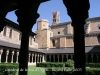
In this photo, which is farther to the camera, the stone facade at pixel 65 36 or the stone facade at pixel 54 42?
the stone facade at pixel 65 36

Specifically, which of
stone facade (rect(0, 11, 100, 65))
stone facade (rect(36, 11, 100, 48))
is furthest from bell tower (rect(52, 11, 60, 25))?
stone facade (rect(36, 11, 100, 48))

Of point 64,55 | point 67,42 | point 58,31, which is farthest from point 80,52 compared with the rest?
point 58,31

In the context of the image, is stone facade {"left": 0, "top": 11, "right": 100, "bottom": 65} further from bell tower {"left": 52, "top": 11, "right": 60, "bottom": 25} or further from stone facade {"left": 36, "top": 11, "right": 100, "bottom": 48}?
bell tower {"left": 52, "top": 11, "right": 60, "bottom": 25}

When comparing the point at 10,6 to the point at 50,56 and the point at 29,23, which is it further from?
the point at 50,56

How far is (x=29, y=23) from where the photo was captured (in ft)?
13.3

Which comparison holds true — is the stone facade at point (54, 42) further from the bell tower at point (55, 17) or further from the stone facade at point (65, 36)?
the bell tower at point (55, 17)

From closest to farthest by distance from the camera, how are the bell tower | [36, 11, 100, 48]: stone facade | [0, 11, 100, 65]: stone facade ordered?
[0, 11, 100, 65]: stone facade < [36, 11, 100, 48]: stone facade < the bell tower

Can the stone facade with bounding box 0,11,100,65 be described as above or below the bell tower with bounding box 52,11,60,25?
below

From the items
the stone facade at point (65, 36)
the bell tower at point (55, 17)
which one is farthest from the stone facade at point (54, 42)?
the bell tower at point (55, 17)

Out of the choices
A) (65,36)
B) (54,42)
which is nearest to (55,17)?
(54,42)

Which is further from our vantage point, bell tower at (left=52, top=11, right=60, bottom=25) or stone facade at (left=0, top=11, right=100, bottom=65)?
bell tower at (left=52, top=11, right=60, bottom=25)

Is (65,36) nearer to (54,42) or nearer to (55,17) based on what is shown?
(54,42)

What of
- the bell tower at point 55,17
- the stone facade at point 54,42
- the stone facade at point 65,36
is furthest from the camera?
the bell tower at point 55,17

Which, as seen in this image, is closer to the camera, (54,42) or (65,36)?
A: (65,36)
